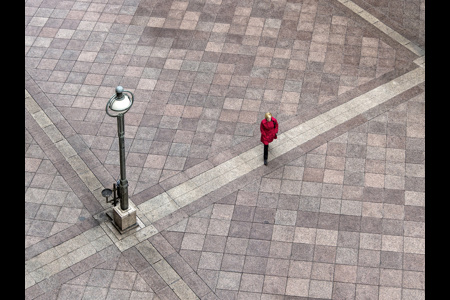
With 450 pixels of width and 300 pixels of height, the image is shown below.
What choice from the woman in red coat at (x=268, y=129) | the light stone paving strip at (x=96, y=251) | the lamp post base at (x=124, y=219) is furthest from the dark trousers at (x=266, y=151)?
the lamp post base at (x=124, y=219)

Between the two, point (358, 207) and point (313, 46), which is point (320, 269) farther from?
point (313, 46)

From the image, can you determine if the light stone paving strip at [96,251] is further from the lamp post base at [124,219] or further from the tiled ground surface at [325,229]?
the tiled ground surface at [325,229]

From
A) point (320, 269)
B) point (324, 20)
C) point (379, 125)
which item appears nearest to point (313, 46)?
point (324, 20)

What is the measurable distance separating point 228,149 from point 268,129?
162cm

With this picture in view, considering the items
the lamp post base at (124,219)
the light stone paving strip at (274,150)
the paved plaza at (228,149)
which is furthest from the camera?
the light stone paving strip at (274,150)

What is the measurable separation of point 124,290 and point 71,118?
5840 millimetres

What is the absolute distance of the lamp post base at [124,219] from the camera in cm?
1570

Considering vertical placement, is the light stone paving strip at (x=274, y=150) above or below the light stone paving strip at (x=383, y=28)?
below

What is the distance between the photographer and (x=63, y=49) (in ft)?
69.1

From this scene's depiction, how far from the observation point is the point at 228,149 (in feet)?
59.3

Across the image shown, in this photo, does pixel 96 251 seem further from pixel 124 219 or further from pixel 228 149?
pixel 228 149

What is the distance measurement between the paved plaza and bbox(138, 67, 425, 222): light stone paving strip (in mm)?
47

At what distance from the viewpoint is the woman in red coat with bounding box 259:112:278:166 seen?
55.2 feet

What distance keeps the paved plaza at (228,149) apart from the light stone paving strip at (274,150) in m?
0.05
